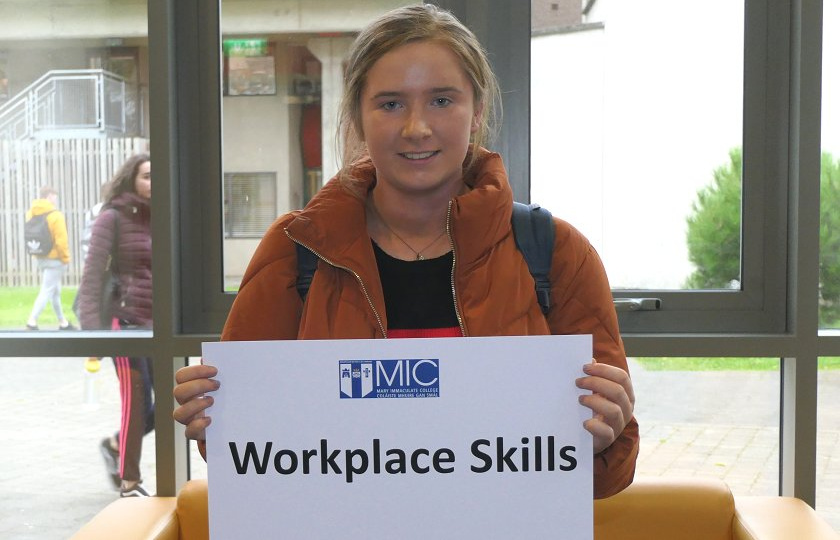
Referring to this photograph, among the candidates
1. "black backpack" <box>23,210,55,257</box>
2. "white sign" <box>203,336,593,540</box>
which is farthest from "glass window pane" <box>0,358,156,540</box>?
"white sign" <box>203,336,593,540</box>

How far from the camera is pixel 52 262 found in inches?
104

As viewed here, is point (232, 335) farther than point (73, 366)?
No

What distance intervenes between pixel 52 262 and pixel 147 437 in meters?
0.64

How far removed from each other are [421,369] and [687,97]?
5.70 feet

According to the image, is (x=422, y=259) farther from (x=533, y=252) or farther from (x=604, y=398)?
(x=604, y=398)

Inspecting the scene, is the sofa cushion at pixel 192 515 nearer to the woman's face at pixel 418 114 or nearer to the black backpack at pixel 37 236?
the black backpack at pixel 37 236

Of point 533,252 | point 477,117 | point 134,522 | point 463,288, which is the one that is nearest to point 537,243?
point 533,252

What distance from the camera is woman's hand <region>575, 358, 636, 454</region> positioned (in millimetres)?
1122

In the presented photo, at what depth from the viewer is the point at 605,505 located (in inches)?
82.5

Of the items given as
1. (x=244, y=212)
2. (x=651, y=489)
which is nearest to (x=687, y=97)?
(x=651, y=489)

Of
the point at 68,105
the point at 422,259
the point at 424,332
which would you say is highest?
the point at 68,105

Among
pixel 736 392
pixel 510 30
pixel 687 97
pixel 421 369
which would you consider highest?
pixel 510 30

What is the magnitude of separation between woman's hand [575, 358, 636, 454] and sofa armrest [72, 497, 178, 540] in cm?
131

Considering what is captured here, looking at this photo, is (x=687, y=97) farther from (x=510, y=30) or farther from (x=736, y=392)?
(x=736, y=392)
